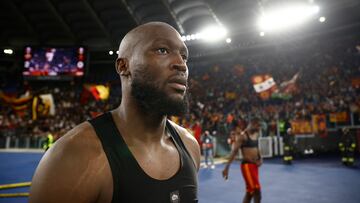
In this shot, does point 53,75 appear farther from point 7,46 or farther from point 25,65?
point 7,46

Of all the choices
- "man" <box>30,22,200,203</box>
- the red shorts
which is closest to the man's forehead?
"man" <box>30,22,200,203</box>

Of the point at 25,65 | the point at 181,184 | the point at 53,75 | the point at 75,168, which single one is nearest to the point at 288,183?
the point at 181,184

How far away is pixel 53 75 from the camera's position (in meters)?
19.3

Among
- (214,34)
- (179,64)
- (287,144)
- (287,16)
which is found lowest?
(287,144)

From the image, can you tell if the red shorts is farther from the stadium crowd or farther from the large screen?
the large screen

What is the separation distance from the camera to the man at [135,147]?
110cm

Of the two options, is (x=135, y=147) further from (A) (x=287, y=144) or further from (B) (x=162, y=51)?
(A) (x=287, y=144)

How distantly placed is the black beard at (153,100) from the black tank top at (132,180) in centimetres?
20

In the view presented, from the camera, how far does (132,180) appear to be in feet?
3.98

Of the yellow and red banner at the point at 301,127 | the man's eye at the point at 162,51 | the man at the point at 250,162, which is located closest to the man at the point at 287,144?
the yellow and red banner at the point at 301,127

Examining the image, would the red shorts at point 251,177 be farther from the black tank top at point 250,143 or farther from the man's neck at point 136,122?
the man's neck at point 136,122

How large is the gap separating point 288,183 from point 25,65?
19426 millimetres

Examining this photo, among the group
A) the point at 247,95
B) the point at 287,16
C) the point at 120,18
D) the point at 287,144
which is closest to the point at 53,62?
the point at 120,18

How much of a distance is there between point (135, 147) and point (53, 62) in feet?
67.7
